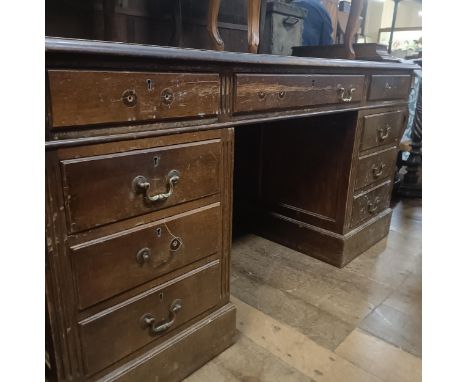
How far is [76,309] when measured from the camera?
76 centimetres

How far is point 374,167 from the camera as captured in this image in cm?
168

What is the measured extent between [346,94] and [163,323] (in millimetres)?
1000

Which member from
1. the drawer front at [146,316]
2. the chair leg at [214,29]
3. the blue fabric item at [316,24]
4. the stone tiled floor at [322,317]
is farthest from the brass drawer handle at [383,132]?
the drawer front at [146,316]

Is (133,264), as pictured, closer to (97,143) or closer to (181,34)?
(97,143)

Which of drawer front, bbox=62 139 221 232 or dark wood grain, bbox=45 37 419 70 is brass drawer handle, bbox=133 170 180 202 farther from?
dark wood grain, bbox=45 37 419 70

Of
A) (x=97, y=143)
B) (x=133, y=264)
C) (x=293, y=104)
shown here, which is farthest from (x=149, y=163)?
(x=293, y=104)

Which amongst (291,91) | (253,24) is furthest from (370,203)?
(253,24)

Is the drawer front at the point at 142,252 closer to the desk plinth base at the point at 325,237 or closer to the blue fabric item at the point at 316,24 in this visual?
the desk plinth base at the point at 325,237

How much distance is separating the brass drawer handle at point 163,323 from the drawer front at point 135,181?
272mm

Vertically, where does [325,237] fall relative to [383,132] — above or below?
below

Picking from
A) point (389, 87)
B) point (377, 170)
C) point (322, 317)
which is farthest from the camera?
point (377, 170)

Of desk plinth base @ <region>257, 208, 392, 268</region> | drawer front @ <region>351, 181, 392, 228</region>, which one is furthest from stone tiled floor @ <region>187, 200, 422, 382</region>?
drawer front @ <region>351, 181, 392, 228</region>

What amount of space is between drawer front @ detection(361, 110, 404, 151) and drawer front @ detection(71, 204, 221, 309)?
0.88m

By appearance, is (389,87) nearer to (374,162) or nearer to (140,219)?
(374,162)
